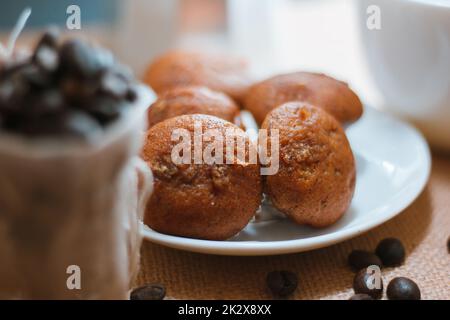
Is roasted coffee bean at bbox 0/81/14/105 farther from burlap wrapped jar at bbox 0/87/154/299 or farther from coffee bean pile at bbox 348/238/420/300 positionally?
coffee bean pile at bbox 348/238/420/300

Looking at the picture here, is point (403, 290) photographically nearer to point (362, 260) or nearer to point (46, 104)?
point (362, 260)

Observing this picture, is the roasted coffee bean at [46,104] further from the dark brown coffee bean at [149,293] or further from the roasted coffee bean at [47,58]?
the dark brown coffee bean at [149,293]

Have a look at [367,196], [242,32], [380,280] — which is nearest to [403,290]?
[380,280]

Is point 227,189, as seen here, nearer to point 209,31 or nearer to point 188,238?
point 188,238

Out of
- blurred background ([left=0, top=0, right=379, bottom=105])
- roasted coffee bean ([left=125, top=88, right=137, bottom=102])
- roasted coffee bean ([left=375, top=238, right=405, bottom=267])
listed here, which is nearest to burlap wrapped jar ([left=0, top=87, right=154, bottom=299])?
roasted coffee bean ([left=125, top=88, right=137, bottom=102])

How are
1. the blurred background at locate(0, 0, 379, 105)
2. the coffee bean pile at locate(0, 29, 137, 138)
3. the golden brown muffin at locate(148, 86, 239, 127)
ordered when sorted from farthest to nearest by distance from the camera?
the blurred background at locate(0, 0, 379, 105)
the golden brown muffin at locate(148, 86, 239, 127)
the coffee bean pile at locate(0, 29, 137, 138)

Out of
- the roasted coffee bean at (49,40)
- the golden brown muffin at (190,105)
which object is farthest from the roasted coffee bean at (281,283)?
the roasted coffee bean at (49,40)
